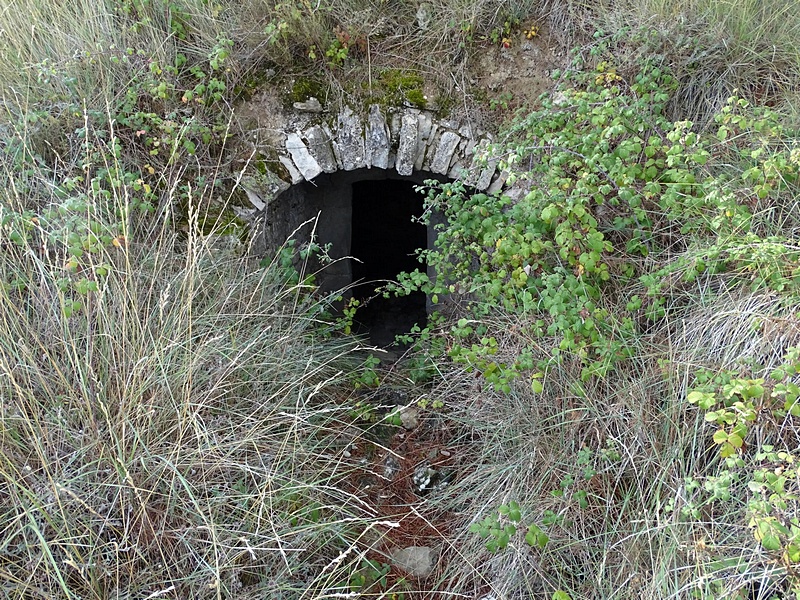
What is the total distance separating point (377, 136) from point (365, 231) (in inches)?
142

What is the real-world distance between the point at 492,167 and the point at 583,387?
181cm

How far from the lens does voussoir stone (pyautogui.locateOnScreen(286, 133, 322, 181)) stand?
404 cm

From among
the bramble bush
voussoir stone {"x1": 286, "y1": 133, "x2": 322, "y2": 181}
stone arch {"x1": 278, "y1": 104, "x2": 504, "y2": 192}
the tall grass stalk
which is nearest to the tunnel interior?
voussoir stone {"x1": 286, "y1": 133, "x2": 322, "y2": 181}

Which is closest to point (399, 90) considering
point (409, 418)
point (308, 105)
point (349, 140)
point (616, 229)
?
point (349, 140)

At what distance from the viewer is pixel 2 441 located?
7.04ft

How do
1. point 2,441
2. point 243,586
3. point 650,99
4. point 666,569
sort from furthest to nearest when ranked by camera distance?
point 650,99 < point 243,586 < point 2,441 < point 666,569

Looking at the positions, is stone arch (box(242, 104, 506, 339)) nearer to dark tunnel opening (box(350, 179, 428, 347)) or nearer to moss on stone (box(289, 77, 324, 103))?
moss on stone (box(289, 77, 324, 103))

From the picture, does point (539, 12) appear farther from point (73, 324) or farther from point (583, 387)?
point (73, 324)

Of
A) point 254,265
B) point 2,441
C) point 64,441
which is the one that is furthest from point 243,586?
point 254,265

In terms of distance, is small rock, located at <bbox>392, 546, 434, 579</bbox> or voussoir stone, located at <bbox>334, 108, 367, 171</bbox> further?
voussoir stone, located at <bbox>334, 108, 367, 171</bbox>

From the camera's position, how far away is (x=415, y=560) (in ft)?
9.43

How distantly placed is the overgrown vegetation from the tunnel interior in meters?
1.01

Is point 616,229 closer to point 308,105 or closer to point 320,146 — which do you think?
point 320,146

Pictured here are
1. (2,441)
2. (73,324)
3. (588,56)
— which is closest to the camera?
Result: (2,441)
